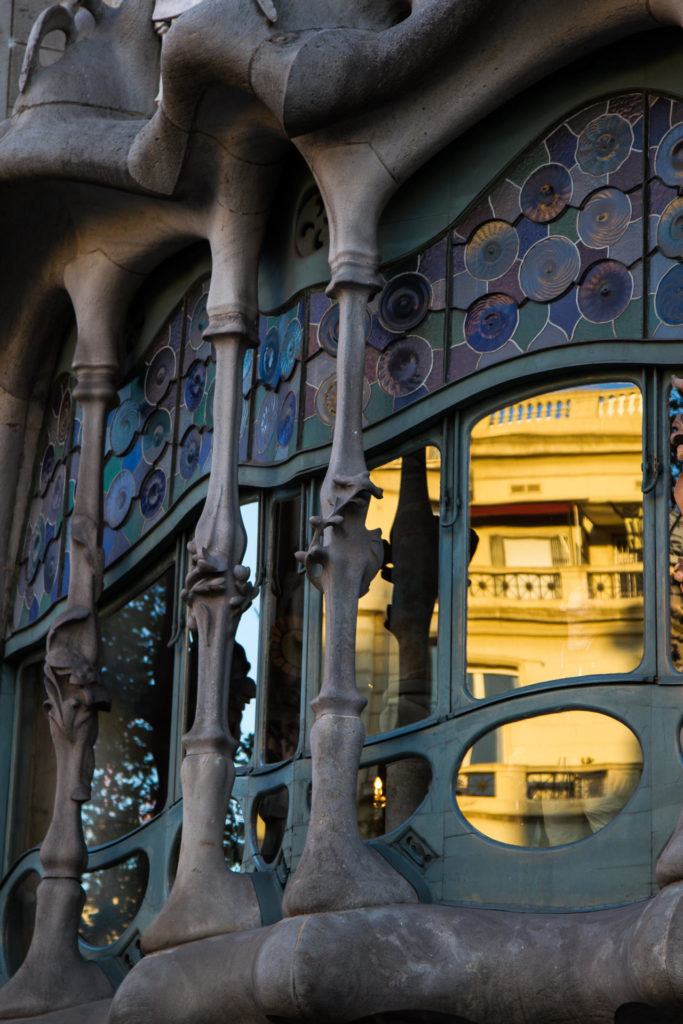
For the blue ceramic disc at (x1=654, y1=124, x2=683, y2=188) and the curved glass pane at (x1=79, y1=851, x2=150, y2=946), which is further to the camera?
the curved glass pane at (x1=79, y1=851, x2=150, y2=946)

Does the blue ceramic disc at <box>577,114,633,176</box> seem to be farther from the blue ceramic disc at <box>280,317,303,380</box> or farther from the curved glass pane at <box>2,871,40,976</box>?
the curved glass pane at <box>2,871,40,976</box>

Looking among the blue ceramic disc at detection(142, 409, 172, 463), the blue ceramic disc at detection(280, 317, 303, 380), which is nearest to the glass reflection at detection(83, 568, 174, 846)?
the blue ceramic disc at detection(142, 409, 172, 463)

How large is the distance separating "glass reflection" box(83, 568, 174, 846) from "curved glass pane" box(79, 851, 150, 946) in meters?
0.26

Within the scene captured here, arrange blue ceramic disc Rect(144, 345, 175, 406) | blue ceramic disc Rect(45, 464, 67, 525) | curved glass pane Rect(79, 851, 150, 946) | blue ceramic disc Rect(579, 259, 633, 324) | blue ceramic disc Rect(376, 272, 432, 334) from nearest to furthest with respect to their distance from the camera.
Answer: blue ceramic disc Rect(579, 259, 633, 324)
blue ceramic disc Rect(376, 272, 432, 334)
curved glass pane Rect(79, 851, 150, 946)
blue ceramic disc Rect(144, 345, 175, 406)
blue ceramic disc Rect(45, 464, 67, 525)

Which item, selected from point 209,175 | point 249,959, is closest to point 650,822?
point 249,959

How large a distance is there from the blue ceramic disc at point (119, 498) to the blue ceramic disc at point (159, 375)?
0.49m

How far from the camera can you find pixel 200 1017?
10562 mm

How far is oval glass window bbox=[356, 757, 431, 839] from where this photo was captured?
35.3 ft

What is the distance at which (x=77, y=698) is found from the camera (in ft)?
41.5

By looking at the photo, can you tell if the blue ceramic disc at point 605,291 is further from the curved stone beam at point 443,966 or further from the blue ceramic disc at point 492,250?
the curved stone beam at point 443,966

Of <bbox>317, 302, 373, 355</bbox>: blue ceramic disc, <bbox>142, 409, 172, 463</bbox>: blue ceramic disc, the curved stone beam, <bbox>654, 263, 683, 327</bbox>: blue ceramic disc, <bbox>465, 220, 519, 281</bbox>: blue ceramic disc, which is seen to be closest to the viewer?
the curved stone beam

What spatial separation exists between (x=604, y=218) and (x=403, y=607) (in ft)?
7.15

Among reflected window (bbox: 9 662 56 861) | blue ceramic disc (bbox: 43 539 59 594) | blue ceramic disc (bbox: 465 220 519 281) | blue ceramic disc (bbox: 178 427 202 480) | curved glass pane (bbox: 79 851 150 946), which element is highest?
blue ceramic disc (bbox: 465 220 519 281)

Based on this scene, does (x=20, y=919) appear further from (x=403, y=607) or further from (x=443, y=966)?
(x=443, y=966)
